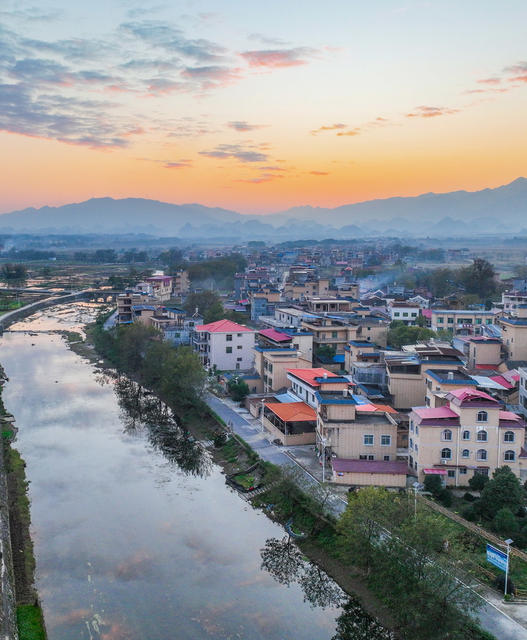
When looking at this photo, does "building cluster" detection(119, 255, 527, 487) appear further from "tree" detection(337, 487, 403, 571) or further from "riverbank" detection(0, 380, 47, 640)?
"riverbank" detection(0, 380, 47, 640)

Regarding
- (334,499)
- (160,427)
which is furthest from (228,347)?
(334,499)

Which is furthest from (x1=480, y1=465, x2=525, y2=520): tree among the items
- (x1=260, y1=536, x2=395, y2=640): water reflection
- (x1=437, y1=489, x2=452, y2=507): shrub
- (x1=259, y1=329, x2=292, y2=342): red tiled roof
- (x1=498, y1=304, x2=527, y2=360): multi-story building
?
(x1=259, y1=329, x2=292, y2=342): red tiled roof

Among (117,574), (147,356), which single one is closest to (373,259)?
(147,356)

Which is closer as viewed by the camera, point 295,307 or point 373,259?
point 295,307

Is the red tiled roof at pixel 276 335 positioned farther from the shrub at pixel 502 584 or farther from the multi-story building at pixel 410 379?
the shrub at pixel 502 584

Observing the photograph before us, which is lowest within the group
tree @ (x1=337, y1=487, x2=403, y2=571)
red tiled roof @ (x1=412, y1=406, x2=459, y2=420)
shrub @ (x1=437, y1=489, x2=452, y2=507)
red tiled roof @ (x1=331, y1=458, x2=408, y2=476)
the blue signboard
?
shrub @ (x1=437, y1=489, x2=452, y2=507)

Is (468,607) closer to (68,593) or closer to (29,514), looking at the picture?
(68,593)
